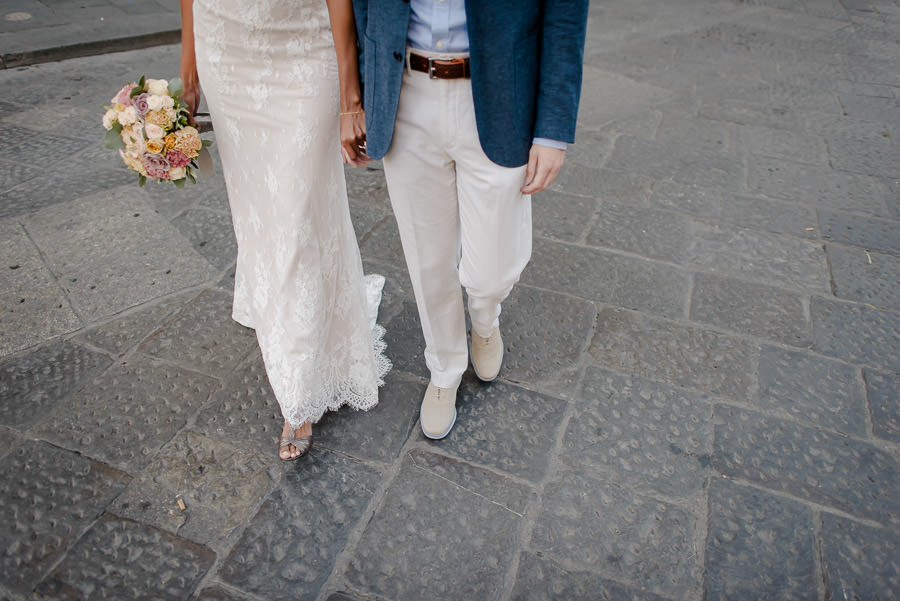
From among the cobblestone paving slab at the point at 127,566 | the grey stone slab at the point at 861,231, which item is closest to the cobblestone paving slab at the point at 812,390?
the grey stone slab at the point at 861,231

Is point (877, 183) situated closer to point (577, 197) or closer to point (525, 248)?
point (577, 197)

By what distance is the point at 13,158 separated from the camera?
389 centimetres

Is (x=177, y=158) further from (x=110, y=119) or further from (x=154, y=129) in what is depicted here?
(x=110, y=119)

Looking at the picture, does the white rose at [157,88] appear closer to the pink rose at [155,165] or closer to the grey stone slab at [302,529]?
the pink rose at [155,165]

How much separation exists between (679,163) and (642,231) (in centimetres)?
97

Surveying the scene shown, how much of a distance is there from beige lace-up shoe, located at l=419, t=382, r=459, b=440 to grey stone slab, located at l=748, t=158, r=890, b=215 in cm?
258

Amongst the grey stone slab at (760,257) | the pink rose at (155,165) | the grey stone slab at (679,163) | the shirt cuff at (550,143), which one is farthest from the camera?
the grey stone slab at (679,163)

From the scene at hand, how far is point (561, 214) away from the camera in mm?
3484

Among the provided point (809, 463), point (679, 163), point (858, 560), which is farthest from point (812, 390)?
point (679, 163)

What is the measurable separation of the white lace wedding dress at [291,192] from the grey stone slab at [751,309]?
5.13ft

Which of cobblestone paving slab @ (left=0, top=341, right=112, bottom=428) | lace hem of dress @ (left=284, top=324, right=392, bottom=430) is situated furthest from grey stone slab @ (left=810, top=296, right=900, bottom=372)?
cobblestone paving slab @ (left=0, top=341, right=112, bottom=428)

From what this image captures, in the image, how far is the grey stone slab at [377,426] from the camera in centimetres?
216

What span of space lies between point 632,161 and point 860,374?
203 centimetres

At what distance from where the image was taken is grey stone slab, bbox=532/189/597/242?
3.33 metres
